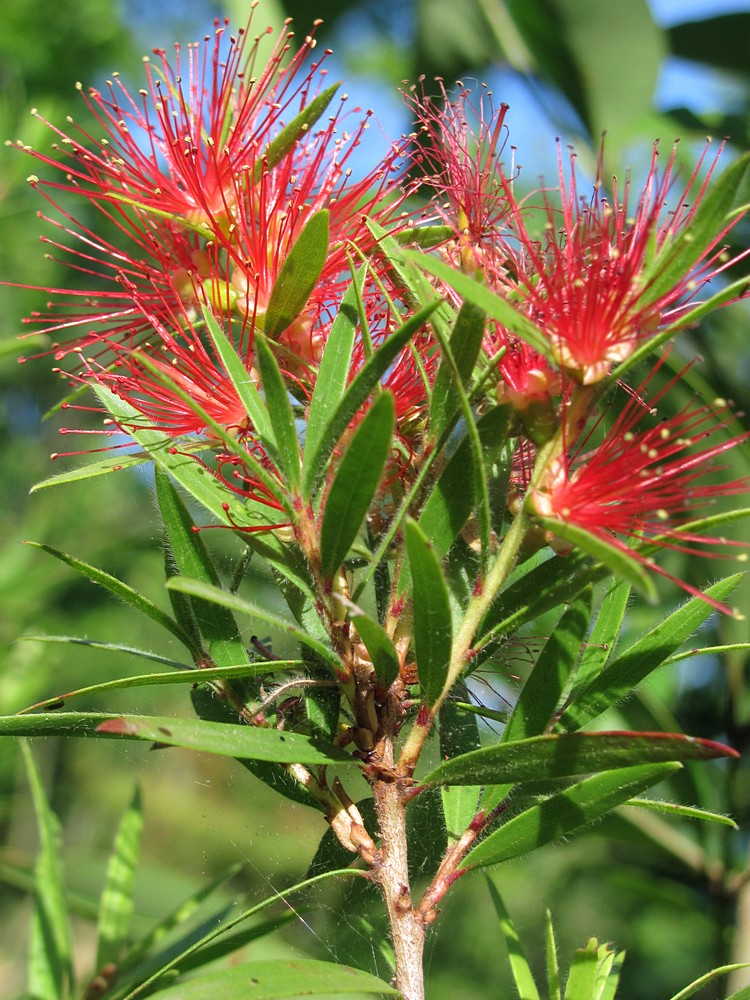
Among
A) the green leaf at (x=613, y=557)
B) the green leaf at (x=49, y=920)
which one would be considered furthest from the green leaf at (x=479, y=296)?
the green leaf at (x=49, y=920)

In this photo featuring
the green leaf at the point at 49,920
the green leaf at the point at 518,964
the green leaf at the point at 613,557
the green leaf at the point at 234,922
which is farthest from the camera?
the green leaf at the point at 49,920

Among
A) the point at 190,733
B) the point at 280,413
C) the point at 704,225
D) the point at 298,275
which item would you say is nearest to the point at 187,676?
the point at 190,733

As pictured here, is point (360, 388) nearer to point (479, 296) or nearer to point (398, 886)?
point (479, 296)

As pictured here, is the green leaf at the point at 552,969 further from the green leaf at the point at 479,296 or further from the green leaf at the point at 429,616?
the green leaf at the point at 479,296

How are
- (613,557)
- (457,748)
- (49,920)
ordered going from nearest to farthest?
(613,557)
(457,748)
(49,920)

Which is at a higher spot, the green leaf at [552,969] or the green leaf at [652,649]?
the green leaf at [652,649]

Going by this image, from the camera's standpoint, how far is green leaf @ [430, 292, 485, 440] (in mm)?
495

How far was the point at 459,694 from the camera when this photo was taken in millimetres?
642

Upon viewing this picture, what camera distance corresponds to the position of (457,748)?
0.66 metres

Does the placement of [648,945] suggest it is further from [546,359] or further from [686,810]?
[546,359]

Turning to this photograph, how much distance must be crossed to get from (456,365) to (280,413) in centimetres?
10

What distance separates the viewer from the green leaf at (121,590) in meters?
0.55

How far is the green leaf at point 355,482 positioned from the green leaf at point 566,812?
18cm

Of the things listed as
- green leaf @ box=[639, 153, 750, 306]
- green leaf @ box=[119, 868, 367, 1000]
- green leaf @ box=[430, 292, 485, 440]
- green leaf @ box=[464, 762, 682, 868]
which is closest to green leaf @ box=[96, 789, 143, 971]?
green leaf @ box=[119, 868, 367, 1000]
